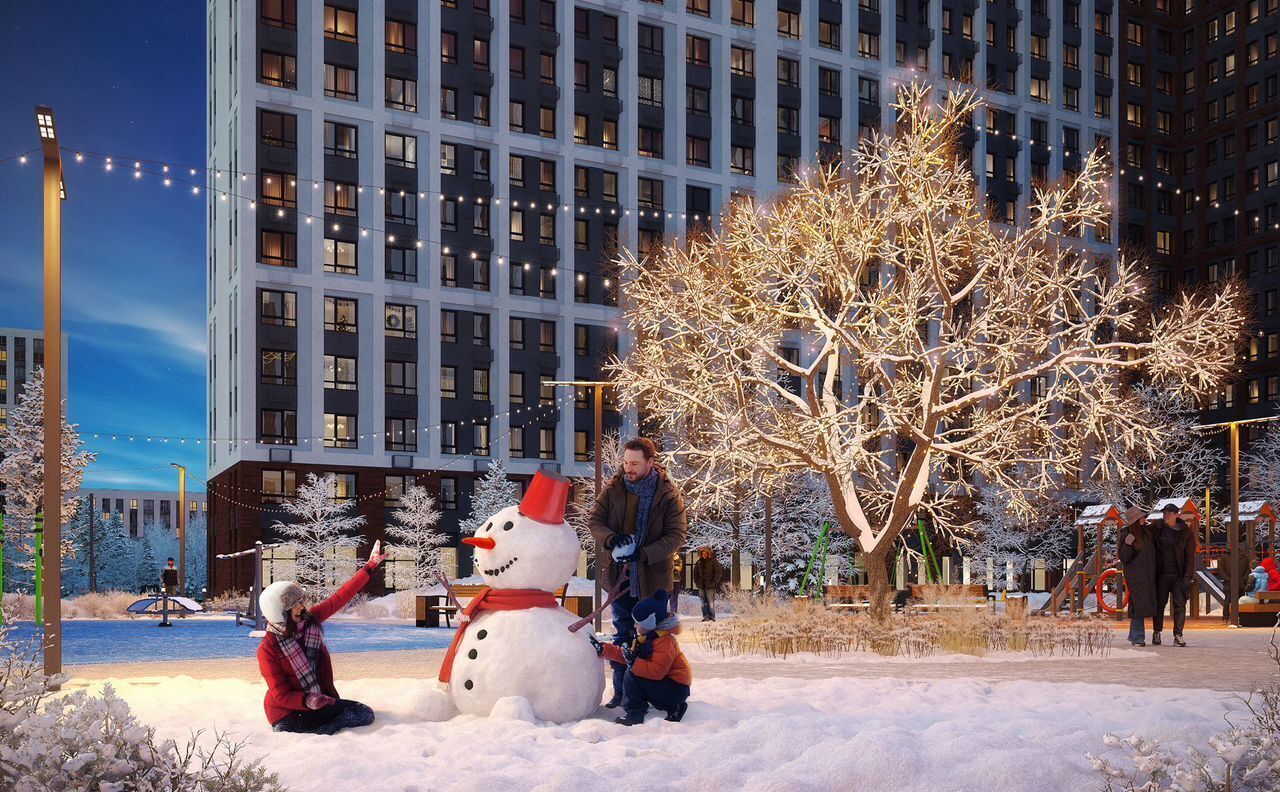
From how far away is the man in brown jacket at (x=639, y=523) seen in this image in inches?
337

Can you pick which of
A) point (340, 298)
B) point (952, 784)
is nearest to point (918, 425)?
point (952, 784)

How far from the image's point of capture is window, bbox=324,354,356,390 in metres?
49.1

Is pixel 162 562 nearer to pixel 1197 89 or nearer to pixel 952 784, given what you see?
pixel 1197 89

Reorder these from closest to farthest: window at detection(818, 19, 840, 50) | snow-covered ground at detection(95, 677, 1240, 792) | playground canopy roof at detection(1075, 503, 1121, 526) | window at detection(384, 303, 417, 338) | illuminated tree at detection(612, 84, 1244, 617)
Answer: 1. snow-covered ground at detection(95, 677, 1240, 792)
2. illuminated tree at detection(612, 84, 1244, 617)
3. playground canopy roof at detection(1075, 503, 1121, 526)
4. window at detection(384, 303, 417, 338)
5. window at detection(818, 19, 840, 50)

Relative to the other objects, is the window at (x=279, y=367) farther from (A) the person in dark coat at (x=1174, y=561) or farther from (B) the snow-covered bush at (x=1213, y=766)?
(B) the snow-covered bush at (x=1213, y=766)

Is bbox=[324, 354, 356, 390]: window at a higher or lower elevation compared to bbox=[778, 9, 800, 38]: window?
lower

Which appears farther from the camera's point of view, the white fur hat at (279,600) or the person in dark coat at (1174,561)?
the person in dark coat at (1174,561)

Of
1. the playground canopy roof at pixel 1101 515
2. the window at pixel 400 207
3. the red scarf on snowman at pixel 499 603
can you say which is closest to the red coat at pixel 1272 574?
the playground canopy roof at pixel 1101 515

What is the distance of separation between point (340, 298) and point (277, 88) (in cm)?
855

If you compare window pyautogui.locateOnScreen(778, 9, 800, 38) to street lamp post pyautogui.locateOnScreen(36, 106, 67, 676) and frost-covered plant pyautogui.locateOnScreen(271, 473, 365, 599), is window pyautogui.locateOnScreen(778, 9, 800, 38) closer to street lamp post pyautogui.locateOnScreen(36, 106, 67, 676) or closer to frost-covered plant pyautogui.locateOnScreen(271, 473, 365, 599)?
frost-covered plant pyautogui.locateOnScreen(271, 473, 365, 599)

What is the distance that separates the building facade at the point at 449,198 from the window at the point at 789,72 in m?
0.14

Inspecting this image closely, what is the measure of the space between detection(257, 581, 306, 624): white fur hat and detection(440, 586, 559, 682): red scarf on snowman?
3.56ft

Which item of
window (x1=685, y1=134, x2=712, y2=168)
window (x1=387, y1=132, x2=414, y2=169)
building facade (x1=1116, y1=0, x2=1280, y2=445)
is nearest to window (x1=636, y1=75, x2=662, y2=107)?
window (x1=685, y1=134, x2=712, y2=168)

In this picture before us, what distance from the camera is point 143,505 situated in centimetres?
17600
